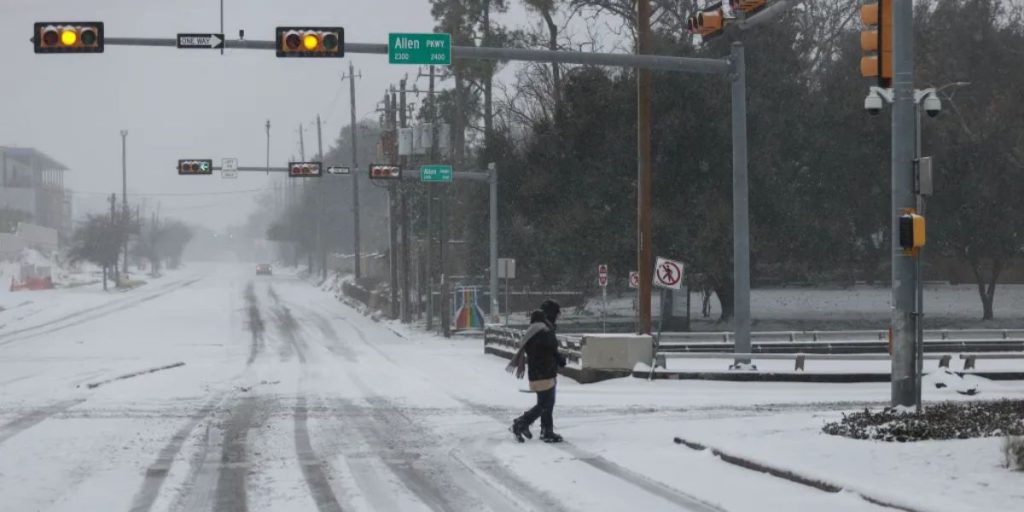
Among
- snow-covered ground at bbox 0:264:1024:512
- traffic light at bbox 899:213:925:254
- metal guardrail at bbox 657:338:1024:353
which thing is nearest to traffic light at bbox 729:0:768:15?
traffic light at bbox 899:213:925:254

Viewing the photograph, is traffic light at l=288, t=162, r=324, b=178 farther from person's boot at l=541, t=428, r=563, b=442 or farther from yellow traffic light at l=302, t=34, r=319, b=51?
person's boot at l=541, t=428, r=563, b=442

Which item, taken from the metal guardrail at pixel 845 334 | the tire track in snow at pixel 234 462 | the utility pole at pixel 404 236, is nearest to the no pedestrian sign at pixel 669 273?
the metal guardrail at pixel 845 334

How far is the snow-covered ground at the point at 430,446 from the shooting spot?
10961 millimetres

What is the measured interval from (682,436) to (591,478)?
2960 mm

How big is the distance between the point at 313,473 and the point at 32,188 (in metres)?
160

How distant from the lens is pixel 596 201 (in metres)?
46.3

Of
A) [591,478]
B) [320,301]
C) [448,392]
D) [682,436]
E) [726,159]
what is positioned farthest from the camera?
[320,301]

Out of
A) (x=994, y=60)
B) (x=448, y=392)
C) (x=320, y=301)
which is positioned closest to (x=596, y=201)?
(x=994, y=60)

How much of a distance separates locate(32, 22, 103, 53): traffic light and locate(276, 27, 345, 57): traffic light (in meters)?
2.69

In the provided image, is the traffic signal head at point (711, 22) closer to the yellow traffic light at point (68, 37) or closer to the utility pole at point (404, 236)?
the yellow traffic light at point (68, 37)

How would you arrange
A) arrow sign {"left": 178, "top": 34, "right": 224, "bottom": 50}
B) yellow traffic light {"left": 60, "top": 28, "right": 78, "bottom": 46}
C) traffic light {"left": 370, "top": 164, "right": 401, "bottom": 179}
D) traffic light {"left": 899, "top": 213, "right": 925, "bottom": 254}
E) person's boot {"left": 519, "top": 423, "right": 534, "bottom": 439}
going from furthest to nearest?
traffic light {"left": 370, "top": 164, "right": 401, "bottom": 179} < arrow sign {"left": 178, "top": 34, "right": 224, "bottom": 50} < yellow traffic light {"left": 60, "top": 28, "right": 78, "bottom": 46} < person's boot {"left": 519, "top": 423, "right": 534, "bottom": 439} < traffic light {"left": 899, "top": 213, "right": 925, "bottom": 254}

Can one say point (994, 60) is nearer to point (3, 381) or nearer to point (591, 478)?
point (3, 381)

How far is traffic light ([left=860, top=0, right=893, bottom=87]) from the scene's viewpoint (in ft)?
49.6

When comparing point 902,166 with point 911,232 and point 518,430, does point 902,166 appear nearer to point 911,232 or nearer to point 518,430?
point 911,232
